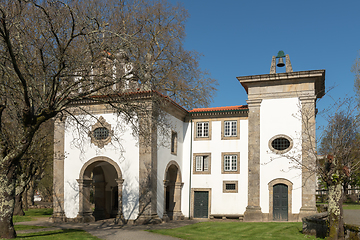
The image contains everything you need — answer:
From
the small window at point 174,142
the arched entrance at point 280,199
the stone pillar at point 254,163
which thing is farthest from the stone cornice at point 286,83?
the small window at point 174,142

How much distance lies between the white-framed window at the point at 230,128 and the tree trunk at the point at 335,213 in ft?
43.4

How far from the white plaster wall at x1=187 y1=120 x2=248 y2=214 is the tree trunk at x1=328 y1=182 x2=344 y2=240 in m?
12.1

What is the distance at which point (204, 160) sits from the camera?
91.3 ft

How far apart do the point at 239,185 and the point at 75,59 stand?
16.4 metres

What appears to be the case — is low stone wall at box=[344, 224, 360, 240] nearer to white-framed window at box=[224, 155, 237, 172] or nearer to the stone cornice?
the stone cornice

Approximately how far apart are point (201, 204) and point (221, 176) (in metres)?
2.51

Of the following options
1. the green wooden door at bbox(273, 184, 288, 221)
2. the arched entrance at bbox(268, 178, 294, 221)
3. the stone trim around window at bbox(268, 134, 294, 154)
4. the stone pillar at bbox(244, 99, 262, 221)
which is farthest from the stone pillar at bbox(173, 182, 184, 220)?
the stone trim around window at bbox(268, 134, 294, 154)

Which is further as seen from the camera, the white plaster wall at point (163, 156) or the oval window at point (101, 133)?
the oval window at point (101, 133)

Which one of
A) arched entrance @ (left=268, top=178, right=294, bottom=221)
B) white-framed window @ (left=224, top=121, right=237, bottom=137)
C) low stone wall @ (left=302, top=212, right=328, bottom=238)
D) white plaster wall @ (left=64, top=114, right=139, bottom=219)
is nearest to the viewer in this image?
low stone wall @ (left=302, top=212, right=328, bottom=238)

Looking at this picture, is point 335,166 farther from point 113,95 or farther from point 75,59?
point 75,59

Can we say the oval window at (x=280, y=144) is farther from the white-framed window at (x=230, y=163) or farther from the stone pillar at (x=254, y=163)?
the white-framed window at (x=230, y=163)

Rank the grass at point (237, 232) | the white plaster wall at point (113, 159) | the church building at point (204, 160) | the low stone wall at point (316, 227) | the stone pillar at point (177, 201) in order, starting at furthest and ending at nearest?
the stone pillar at point (177, 201) < the church building at point (204, 160) < the white plaster wall at point (113, 159) < the grass at point (237, 232) < the low stone wall at point (316, 227)

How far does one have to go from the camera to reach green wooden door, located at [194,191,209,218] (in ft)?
89.1

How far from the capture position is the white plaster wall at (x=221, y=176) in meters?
26.3
